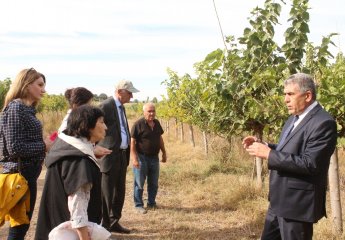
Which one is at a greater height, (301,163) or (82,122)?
(82,122)

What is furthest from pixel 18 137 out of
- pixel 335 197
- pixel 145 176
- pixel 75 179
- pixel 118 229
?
pixel 145 176

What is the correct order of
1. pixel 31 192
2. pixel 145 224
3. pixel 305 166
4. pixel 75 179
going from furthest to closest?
pixel 145 224 < pixel 31 192 < pixel 305 166 < pixel 75 179

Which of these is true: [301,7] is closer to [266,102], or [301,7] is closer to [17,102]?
[266,102]

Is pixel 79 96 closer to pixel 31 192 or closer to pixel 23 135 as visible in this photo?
pixel 23 135

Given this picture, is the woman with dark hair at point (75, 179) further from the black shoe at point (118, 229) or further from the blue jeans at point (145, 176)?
the blue jeans at point (145, 176)

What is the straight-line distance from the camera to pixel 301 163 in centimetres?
271

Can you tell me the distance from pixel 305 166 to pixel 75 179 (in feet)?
5.20

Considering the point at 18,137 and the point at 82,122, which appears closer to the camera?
the point at 82,122

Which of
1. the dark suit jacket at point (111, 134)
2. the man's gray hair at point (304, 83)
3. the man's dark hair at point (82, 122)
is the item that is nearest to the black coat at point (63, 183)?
the man's dark hair at point (82, 122)

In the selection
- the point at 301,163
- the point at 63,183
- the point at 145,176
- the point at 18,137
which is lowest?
the point at 145,176

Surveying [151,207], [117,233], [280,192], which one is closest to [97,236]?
[280,192]

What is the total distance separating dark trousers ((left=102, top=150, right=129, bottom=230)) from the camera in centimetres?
502

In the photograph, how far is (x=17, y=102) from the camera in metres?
3.30

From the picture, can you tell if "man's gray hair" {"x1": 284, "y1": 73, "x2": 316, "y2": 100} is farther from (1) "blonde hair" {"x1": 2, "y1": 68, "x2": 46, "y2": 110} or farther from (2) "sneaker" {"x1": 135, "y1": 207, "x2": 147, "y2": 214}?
(2) "sneaker" {"x1": 135, "y1": 207, "x2": 147, "y2": 214}
